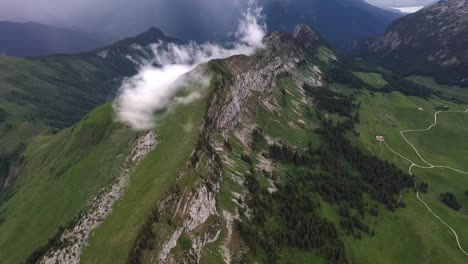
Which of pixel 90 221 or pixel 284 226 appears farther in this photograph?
pixel 284 226

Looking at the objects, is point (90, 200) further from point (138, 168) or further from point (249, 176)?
point (249, 176)

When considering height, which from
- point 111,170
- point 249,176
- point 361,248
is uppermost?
point 111,170

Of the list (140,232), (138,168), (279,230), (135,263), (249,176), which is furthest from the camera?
(249,176)

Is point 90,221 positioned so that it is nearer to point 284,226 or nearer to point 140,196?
point 140,196

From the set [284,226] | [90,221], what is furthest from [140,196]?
[284,226]

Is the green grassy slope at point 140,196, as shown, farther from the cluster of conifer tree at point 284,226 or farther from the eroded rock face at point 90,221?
the cluster of conifer tree at point 284,226

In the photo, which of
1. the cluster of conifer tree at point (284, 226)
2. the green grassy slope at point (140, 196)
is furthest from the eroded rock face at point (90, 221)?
the cluster of conifer tree at point (284, 226)

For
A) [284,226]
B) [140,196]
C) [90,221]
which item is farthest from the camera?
[284,226]

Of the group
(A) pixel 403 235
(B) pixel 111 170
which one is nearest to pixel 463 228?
(A) pixel 403 235

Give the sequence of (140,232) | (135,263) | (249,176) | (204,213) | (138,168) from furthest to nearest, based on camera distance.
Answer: (249,176)
(138,168)
(204,213)
(140,232)
(135,263)
